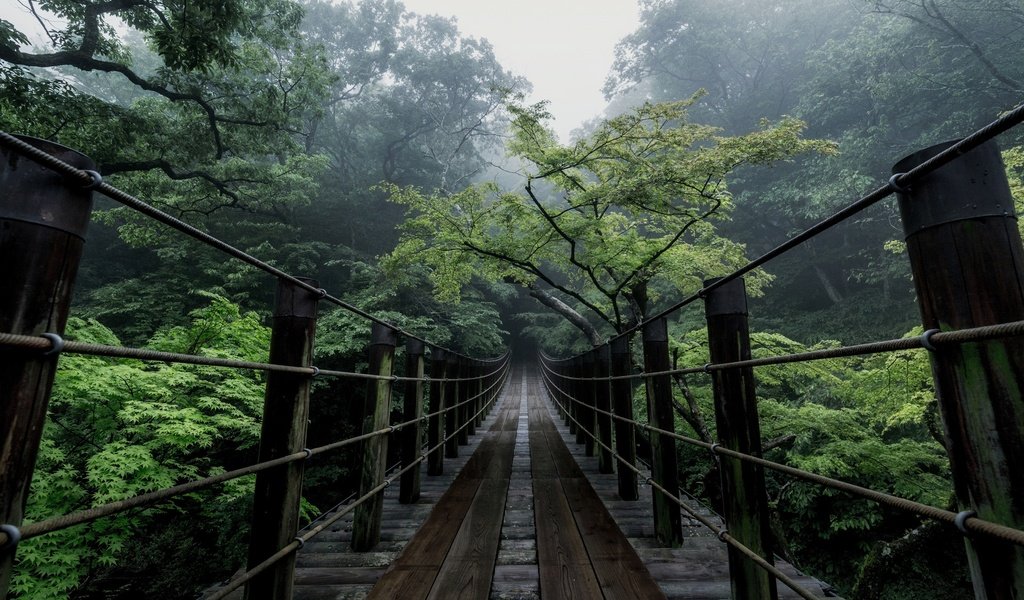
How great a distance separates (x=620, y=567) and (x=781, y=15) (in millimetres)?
23414

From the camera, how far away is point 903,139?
39.8 feet

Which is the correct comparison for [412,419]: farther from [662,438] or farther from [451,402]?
[662,438]

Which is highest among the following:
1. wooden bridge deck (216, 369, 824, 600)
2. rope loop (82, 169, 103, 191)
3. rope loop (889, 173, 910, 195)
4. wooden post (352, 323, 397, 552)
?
rope loop (889, 173, 910, 195)

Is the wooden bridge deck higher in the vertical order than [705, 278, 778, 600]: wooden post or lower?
lower

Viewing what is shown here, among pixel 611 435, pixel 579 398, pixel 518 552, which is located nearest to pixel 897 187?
pixel 518 552

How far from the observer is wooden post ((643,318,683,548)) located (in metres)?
1.92

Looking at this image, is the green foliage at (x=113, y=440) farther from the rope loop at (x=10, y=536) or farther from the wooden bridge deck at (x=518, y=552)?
the rope loop at (x=10, y=536)

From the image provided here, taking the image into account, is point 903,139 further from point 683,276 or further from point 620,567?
point 620,567

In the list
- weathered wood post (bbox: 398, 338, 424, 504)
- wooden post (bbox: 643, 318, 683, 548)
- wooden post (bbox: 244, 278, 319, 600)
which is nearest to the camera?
wooden post (bbox: 244, 278, 319, 600)

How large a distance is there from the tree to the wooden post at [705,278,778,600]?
10.7 feet

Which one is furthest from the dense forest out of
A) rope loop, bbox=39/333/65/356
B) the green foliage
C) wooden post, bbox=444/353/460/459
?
rope loop, bbox=39/333/65/356

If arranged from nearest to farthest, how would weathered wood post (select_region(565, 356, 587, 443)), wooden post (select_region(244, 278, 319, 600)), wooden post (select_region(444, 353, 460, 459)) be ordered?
wooden post (select_region(244, 278, 319, 600))
wooden post (select_region(444, 353, 460, 459))
weathered wood post (select_region(565, 356, 587, 443))

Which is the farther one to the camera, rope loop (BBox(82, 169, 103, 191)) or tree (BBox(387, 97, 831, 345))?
tree (BBox(387, 97, 831, 345))

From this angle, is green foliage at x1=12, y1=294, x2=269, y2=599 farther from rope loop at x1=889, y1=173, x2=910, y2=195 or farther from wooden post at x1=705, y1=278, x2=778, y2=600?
rope loop at x1=889, y1=173, x2=910, y2=195
